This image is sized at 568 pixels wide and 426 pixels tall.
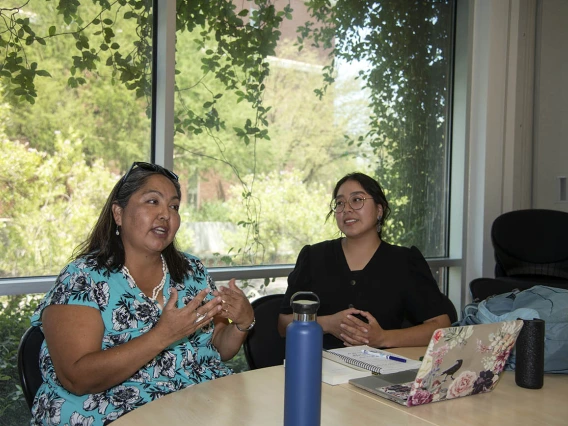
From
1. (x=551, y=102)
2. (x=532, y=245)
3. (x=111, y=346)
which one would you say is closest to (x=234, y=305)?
(x=111, y=346)

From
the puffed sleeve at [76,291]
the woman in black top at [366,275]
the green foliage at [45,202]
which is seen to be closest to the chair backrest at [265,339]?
the woman in black top at [366,275]

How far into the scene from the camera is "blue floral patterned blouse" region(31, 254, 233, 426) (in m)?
1.75

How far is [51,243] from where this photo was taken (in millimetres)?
2707

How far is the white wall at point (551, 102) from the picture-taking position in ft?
13.8

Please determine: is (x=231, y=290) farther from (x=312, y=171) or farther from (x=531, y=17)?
(x=531, y=17)

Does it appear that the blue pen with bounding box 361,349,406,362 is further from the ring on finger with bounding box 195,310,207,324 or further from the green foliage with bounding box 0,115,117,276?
the green foliage with bounding box 0,115,117,276

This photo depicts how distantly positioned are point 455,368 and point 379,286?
110 cm

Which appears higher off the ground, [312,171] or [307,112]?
[307,112]

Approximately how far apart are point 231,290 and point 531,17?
3.44 meters

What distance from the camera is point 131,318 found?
1896mm

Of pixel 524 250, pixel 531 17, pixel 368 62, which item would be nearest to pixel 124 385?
pixel 524 250

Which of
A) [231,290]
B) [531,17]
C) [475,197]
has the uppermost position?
[531,17]

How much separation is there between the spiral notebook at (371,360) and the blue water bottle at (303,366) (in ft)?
2.16

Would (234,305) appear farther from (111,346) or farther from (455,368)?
(455,368)
